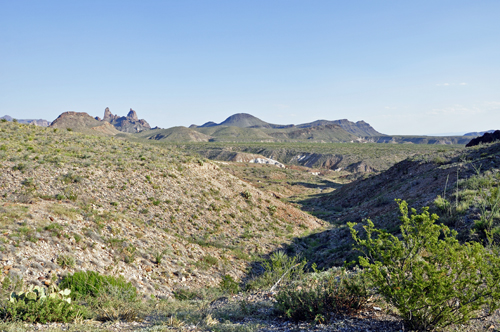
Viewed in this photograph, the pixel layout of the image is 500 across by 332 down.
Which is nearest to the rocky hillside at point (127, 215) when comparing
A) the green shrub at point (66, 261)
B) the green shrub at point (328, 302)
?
the green shrub at point (66, 261)

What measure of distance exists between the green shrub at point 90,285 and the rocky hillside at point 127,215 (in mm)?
670

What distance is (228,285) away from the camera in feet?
35.4

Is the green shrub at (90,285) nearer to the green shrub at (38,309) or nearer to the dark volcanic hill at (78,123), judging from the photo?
the green shrub at (38,309)

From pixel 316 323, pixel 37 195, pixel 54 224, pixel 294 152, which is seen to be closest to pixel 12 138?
pixel 37 195

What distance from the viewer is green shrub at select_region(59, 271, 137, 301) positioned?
7.53m

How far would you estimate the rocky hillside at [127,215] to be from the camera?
941cm

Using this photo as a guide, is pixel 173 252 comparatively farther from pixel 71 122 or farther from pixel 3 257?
pixel 71 122

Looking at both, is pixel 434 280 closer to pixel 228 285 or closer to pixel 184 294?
pixel 184 294

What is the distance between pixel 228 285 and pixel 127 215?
7.16 m

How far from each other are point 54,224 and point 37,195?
4888 millimetres

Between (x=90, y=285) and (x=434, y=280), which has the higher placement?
(x=434, y=280)

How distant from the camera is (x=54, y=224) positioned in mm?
10109

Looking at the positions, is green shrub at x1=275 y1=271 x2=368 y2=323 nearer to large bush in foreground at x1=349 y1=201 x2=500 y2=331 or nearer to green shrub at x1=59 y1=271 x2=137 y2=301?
large bush in foreground at x1=349 y1=201 x2=500 y2=331

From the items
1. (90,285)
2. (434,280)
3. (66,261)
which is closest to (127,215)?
(66,261)
